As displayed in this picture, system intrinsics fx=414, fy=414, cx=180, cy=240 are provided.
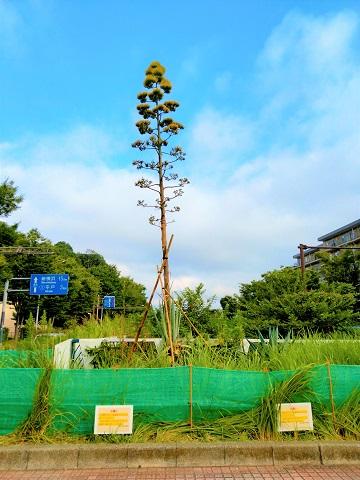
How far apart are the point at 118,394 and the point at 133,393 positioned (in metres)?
0.19

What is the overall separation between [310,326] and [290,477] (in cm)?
1015

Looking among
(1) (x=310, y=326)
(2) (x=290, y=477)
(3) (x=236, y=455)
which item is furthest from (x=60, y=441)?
(1) (x=310, y=326)

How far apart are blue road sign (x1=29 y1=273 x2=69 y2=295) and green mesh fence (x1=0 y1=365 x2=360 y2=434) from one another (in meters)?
28.8

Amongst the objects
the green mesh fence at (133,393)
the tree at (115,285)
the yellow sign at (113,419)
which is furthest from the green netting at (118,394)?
the tree at (115,285)

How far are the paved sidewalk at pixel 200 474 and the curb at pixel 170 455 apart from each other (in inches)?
3.5

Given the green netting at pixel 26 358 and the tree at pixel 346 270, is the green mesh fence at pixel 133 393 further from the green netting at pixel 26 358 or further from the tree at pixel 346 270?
the tree at pixel 346 270

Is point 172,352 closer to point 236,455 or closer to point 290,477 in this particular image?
point 236,455

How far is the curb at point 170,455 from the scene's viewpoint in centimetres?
477

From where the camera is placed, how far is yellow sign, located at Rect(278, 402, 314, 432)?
5234 millimetres

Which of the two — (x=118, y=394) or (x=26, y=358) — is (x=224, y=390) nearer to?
(x=118, y=394)

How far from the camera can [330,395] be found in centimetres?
547

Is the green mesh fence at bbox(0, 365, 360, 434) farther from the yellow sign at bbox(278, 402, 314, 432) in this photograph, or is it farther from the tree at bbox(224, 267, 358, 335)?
the tree at bbox(224, 267, 358, 335)

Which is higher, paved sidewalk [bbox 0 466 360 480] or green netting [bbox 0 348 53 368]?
green netting [bbox 0 348 53 368]

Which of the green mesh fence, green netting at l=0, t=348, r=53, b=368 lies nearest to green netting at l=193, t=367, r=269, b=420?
the green mesh fence
